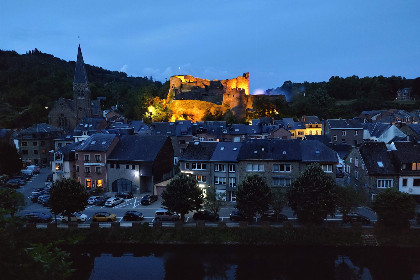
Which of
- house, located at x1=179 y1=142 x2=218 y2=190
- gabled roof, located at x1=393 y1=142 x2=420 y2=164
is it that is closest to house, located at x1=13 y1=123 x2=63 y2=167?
house, located at x1=179 y1=142 x2=218 y2=190

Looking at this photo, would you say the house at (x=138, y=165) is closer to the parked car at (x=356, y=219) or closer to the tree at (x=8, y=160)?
the tree at (x=8, y=160)

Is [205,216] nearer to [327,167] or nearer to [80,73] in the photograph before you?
[327,167]

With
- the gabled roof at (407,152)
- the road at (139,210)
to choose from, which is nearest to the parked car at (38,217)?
the road at (139,210)

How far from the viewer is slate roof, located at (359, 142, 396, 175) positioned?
37688 millimetres

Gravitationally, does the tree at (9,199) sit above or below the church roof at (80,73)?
below

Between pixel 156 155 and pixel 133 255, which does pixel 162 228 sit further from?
pixel 156 155

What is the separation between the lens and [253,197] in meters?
33.0

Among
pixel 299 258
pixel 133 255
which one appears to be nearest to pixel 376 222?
pixel 299 258

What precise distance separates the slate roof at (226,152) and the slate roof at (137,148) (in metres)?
8.50

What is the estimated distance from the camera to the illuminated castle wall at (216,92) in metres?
→ 99.6

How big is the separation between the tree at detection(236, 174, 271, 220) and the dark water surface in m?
3.50

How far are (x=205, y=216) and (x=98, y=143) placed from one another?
20.8 metres

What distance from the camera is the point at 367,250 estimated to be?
1244 inches

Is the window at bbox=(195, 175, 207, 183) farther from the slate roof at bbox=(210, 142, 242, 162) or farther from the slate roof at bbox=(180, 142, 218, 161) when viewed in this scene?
the slate roof at bbox=(210, 142, 242, 162)
